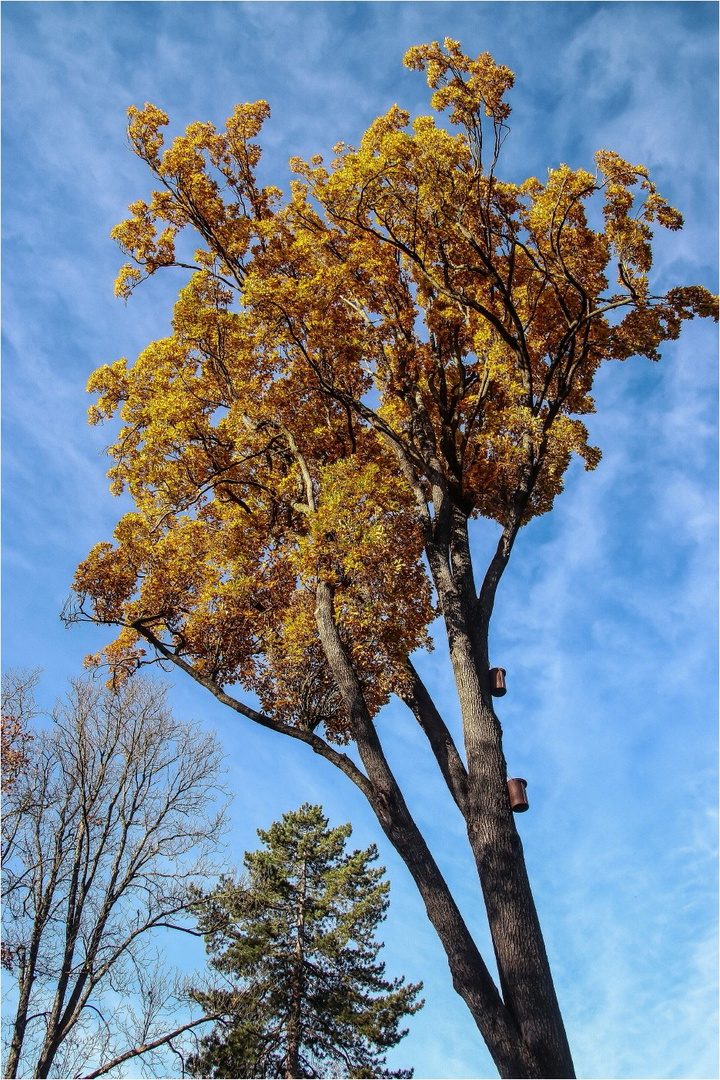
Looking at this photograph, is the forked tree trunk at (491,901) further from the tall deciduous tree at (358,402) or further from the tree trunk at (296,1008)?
the tree trunk at (296,1008)

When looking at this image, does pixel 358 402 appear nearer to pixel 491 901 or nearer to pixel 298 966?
pixel 491 901

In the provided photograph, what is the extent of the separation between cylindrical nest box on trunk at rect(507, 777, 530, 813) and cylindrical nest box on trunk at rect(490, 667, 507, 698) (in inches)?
39.3

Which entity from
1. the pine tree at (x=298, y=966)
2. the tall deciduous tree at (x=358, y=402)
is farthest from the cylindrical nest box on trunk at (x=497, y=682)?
the pine tree at (x=298, y=966)

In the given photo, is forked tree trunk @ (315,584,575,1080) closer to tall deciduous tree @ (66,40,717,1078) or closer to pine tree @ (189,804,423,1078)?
tall deciduous tree @ (66,40,717,1078)

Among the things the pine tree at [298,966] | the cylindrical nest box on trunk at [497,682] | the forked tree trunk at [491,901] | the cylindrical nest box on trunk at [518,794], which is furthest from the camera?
the pine tree at [298,966]

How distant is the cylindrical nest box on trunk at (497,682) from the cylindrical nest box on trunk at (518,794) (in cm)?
100

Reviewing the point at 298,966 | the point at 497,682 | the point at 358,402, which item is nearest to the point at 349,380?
the point at 358,402

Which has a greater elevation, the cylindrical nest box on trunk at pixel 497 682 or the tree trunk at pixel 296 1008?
the cylindrical nest box on trunk at pixel 497 682

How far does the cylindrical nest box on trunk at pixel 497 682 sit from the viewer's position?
6914mm

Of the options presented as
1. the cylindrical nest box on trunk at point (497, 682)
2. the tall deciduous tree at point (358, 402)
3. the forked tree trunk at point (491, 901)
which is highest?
the tall deciduous tree at point (358, 402)

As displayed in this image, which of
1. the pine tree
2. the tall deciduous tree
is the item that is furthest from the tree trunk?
the tall deciduous tree

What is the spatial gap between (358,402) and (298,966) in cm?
1129

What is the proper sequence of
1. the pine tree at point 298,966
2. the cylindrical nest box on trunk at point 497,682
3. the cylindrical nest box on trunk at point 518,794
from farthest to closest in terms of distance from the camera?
the pine tree at point 298,966 → the cylindrical nest box on trunk at point 497,682 → the cylindrical nest box on trunk at point 518,794

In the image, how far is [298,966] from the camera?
1413 cm
